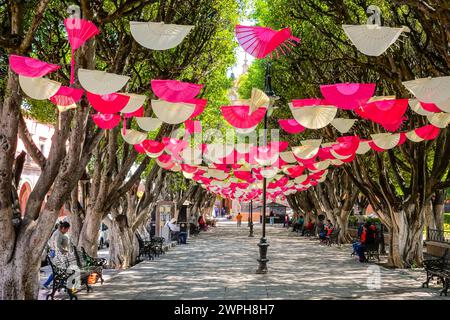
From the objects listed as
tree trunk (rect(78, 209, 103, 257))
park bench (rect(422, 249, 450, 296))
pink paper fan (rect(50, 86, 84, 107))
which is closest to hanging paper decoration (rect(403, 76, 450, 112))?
pink paper fan (rect(50, 86, 84, 107))

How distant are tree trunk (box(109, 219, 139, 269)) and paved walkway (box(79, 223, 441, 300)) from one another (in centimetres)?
70

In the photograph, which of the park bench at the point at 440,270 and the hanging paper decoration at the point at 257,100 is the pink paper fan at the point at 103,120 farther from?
the park bench at the point at 440,270

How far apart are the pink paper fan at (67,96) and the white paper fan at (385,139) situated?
7576 mm

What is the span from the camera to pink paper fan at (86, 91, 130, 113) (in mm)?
8536

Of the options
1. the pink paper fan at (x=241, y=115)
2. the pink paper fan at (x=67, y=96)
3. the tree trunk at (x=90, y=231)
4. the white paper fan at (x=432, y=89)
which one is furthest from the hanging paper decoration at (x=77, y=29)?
the tree trunk at (x=90, y=231)

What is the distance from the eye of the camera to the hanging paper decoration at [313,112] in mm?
9844

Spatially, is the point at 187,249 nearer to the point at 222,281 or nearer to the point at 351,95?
the point at 222,281

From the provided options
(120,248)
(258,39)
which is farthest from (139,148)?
(258,39)

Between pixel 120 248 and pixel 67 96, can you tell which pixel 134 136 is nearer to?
pixel 67 96

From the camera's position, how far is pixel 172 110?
9.17 metres

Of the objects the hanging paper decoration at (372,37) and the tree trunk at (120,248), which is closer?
the hanging paper decoration at (372,37)

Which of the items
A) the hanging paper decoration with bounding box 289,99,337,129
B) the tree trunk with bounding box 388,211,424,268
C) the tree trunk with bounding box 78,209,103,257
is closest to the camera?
the hanging paper decoration with bounding box 289,99,337,129

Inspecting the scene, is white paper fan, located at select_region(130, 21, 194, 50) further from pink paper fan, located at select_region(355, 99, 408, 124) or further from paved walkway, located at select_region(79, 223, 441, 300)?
paved walkway, located at select_region(79, 223, 441, 300)

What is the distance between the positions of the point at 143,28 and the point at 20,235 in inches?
173
